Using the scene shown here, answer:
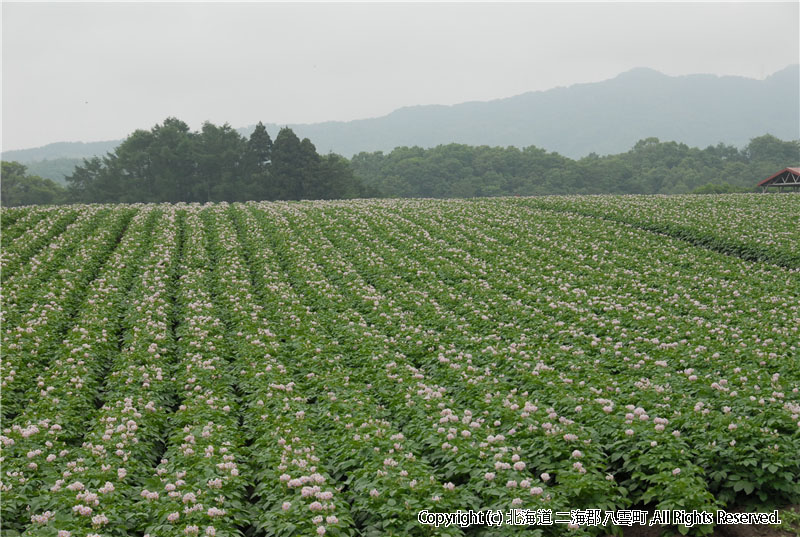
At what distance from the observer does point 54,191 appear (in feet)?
269

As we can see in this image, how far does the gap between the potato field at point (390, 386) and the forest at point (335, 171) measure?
150 feet

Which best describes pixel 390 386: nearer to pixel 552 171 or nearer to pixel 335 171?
pixel 335 171

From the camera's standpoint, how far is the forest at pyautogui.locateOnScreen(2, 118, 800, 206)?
221ft

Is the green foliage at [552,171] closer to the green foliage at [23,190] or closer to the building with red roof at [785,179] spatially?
the building with red roof at [785,179]

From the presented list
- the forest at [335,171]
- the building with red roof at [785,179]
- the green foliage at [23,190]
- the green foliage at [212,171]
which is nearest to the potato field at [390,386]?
the building with red roof at [785,179]

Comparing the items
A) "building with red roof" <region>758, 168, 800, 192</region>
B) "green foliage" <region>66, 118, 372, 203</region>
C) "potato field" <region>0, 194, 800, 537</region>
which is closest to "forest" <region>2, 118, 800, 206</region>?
"green foliage" <region>66, 118, 372, 203</region>

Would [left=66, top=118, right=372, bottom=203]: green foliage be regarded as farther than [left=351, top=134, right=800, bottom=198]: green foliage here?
No

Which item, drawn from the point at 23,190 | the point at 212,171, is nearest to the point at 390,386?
the point at 212,171

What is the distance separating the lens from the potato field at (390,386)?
671cm

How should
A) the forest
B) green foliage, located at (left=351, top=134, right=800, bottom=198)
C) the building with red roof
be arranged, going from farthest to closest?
green foliage, located at (left=351, top=134, right=800, bottom=198) < the forest < the building with red roof

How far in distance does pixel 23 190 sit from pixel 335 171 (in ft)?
166

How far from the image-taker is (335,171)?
70000 mm

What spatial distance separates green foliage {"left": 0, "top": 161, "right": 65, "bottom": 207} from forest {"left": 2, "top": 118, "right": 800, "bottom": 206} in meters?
0.15

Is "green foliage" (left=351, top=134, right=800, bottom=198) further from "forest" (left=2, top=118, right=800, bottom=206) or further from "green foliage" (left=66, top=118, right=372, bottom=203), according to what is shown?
"green foliage" (left=66, top=118, right=372, bottom=203)
